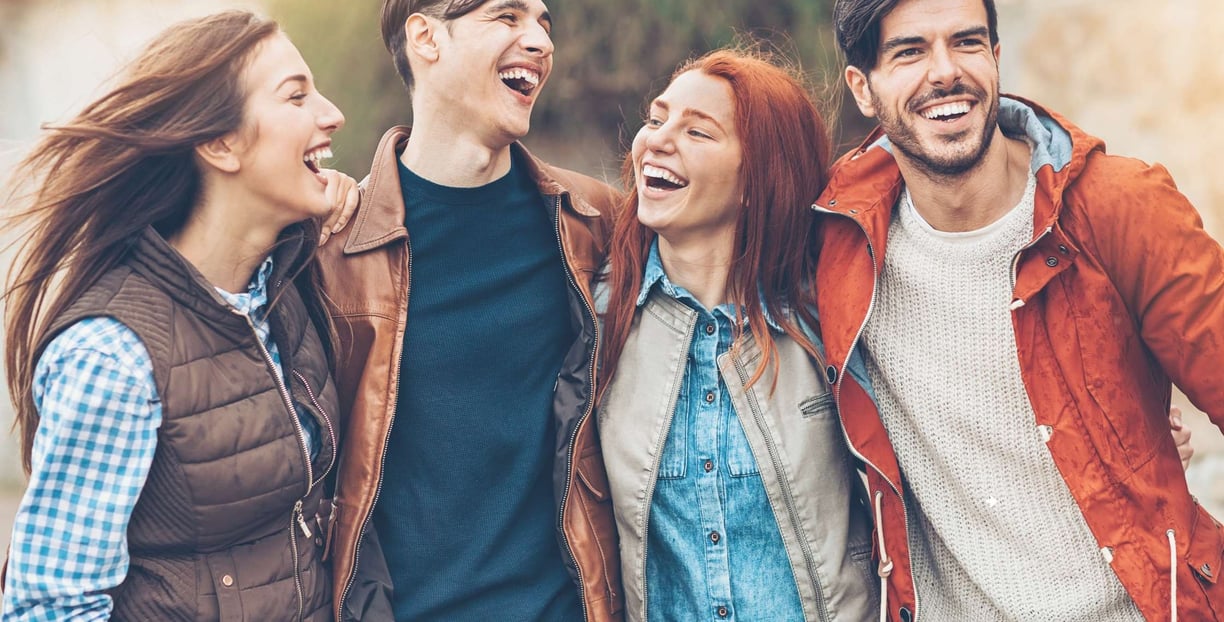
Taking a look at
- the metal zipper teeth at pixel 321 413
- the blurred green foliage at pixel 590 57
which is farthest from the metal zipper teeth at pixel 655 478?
the blurred green foliage at pixel 590 57

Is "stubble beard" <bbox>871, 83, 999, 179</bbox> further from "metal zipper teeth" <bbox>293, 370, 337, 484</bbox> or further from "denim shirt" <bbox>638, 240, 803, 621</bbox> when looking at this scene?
"metal zipper teeth" <bbox>293, 370, 337, 484</bbox>

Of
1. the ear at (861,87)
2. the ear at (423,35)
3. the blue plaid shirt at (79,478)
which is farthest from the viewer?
the ear at (423,35)

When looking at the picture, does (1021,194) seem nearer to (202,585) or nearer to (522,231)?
(522,231)

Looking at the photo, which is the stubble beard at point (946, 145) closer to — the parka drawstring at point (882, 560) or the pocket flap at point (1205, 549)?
the parka drawstring at point (882, 560)

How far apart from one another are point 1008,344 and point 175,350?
1.67m

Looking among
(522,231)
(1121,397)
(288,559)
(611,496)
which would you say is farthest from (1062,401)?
(288,559)

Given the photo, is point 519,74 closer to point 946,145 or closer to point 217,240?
point 217,240

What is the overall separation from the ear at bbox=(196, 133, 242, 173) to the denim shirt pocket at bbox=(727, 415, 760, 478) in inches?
47.6

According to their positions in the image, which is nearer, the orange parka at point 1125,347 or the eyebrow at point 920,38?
the orange parka at point 1125,347

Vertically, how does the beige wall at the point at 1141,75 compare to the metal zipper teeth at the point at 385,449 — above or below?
above

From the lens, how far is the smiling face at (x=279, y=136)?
2221 millimetres

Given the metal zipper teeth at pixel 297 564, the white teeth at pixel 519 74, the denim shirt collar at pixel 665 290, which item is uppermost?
the white teeth at pixel 519 74

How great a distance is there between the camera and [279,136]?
224cm

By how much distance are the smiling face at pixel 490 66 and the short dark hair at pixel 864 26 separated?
0.75 metres
